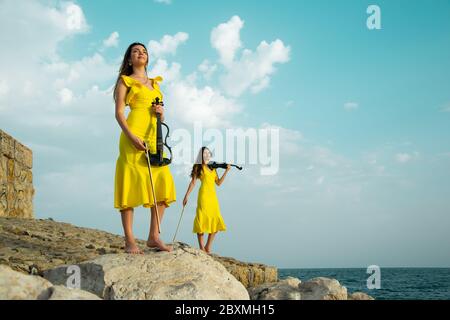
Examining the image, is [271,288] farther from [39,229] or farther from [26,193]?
[26,193]

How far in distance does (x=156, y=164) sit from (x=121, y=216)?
792 mm

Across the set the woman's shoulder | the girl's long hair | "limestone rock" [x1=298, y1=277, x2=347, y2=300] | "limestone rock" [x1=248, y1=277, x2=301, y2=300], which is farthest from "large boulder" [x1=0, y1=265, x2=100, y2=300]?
the girl's long hair

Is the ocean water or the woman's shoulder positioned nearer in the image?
the woman's shoulder

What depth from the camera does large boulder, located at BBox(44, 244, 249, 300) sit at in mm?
4422

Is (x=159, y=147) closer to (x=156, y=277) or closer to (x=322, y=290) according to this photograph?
(x=156, y=277)

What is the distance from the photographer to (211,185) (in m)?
11.3

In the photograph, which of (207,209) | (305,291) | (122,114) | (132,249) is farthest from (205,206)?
(122,114)

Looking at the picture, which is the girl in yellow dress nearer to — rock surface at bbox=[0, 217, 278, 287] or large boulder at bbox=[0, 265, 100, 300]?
rock surface at bbox=[0, 217, 278, 287]

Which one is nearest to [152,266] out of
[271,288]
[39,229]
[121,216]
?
[121,216]

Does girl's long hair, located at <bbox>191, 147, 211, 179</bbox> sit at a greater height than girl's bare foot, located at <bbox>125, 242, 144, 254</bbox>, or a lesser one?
greater

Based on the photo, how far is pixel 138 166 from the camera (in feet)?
18.1

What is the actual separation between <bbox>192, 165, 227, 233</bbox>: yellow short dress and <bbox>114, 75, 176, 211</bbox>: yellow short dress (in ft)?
17.7
